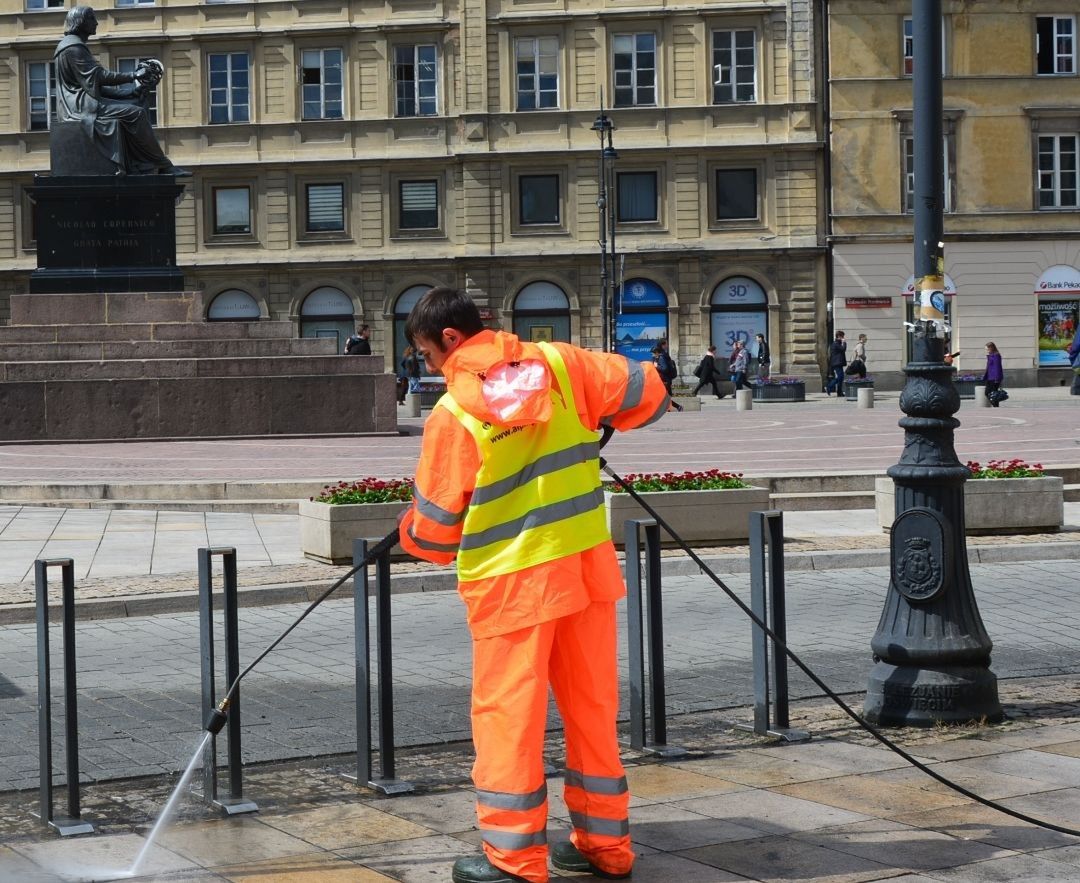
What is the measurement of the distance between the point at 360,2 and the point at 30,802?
4920 cm

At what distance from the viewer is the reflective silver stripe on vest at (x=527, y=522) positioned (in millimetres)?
5180

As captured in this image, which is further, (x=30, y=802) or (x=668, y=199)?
(x=668, y=199)

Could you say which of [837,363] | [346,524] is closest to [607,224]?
[837,363]

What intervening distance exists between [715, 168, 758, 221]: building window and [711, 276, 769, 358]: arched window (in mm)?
1911

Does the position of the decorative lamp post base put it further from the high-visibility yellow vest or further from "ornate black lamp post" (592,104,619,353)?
"ornate black lamp post" (592,104,619,353)

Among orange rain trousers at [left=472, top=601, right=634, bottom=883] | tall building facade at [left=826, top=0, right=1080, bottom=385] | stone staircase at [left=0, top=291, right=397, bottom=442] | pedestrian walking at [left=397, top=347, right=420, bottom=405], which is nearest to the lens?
orange rain trousers at [left=472, top=601, right=634, bottom=883]

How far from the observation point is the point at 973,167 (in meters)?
52.0

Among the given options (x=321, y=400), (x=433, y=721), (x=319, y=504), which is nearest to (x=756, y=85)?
(x=321, y=400)

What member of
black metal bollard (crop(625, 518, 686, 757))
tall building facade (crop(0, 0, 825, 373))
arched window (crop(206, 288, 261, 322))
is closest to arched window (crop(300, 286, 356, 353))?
tall building facade (crop(0, 0, 825, 373))

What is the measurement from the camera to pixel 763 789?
6.40m

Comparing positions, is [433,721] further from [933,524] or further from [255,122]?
[255,122]

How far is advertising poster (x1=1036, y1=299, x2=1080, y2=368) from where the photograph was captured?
52719mm

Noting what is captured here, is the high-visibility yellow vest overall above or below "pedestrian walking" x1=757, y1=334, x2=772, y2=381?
below

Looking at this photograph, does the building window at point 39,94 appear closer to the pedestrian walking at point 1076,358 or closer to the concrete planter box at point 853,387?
the concrete planter box at point 853,387
